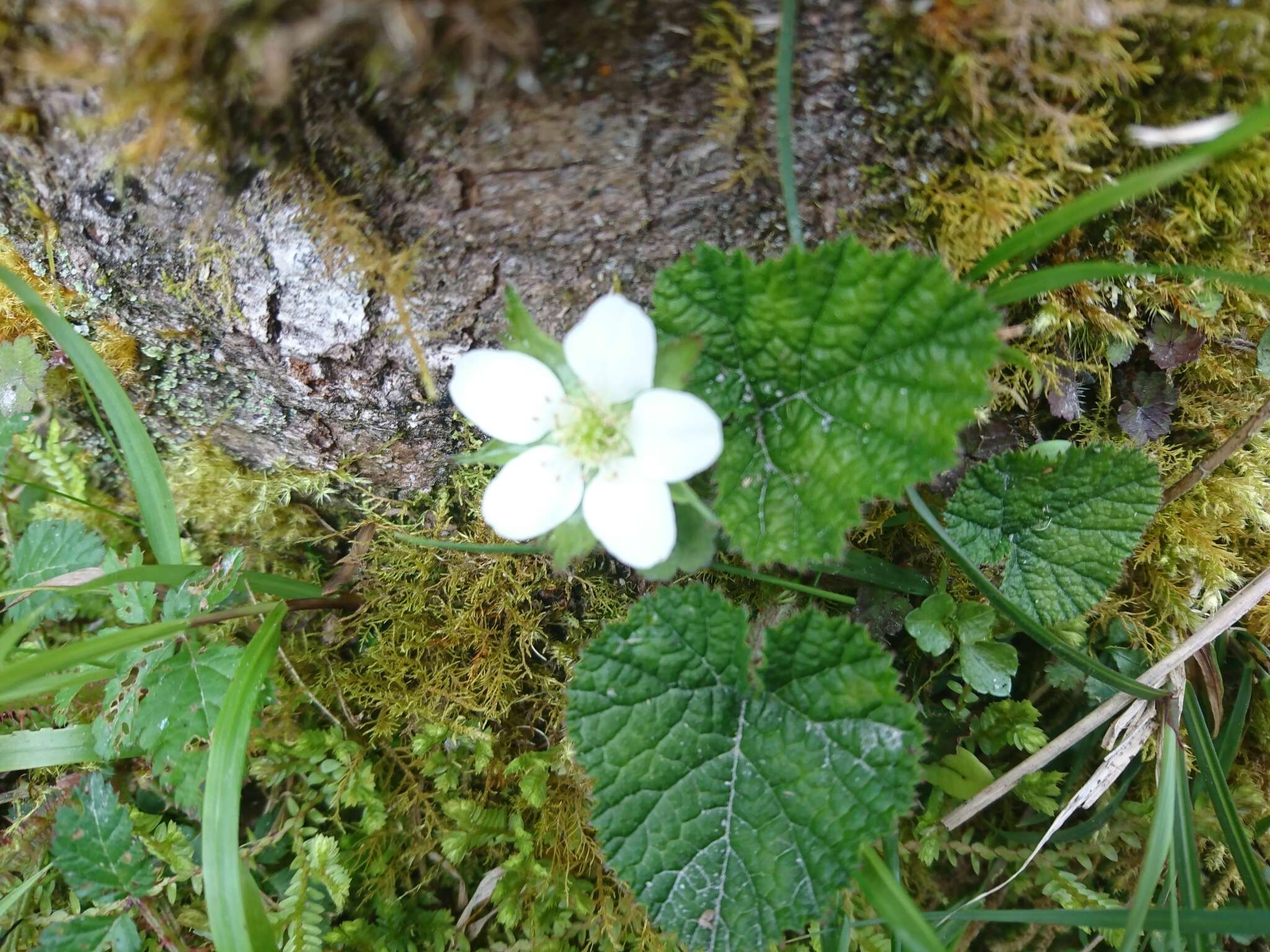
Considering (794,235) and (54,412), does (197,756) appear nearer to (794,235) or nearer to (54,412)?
(54,412)

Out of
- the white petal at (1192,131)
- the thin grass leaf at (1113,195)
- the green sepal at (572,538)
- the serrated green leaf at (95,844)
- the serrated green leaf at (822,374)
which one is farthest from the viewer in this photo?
the serrated green leaf at (95,844)

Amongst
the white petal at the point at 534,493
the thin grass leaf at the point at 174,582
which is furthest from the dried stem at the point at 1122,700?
the thin grass leaf at the point at 174,582

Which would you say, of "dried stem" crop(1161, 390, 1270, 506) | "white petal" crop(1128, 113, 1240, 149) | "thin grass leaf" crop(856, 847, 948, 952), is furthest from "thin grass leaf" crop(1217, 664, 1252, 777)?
"white petal" crop(1128, 113, 1240, 149)

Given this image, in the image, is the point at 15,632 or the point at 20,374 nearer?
the point at 15,632

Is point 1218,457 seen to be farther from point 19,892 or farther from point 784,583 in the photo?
point 19,892

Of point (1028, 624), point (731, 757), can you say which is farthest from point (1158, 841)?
point (731, 757)

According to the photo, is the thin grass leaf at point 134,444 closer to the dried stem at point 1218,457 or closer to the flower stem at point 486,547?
the flower stem at point 486,547
